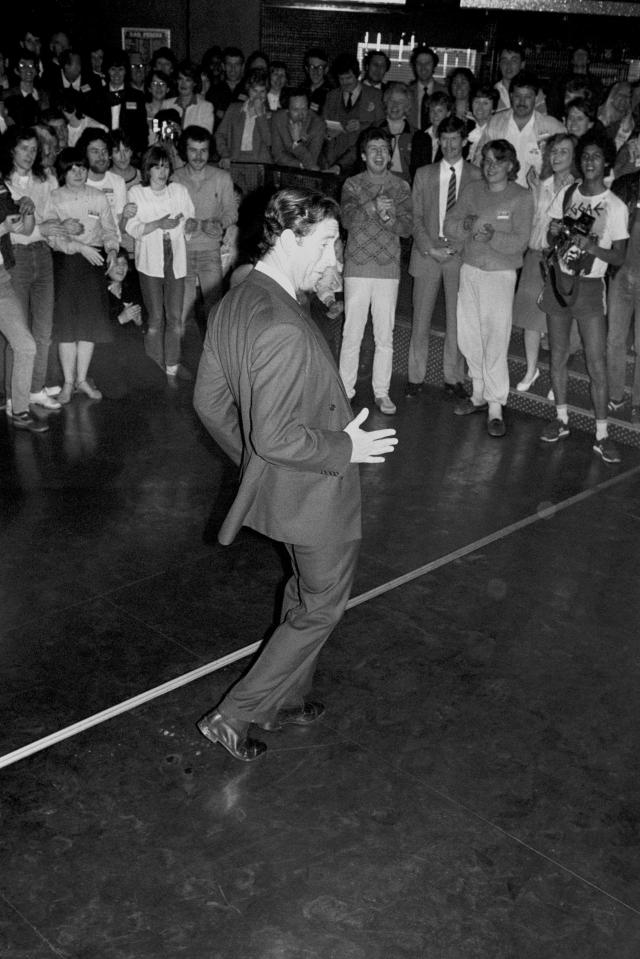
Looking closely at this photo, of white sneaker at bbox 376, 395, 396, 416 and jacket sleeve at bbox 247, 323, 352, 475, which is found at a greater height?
jacket sleeve at bbox 247, 323, 352, 475

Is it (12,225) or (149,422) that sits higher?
(12,225)

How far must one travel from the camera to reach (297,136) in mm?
8539

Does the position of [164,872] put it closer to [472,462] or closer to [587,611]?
[587,611]

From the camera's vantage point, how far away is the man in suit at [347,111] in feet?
28.3

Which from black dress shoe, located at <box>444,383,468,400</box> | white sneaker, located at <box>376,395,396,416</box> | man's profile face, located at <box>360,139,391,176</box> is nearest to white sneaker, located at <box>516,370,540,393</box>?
black dress shoe, located at <box>444,383,468,400</box>

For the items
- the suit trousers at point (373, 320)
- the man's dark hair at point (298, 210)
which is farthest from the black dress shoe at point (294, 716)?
the suit trousers at point (373, 320)

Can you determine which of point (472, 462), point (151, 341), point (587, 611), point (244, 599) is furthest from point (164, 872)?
point (151, 341)

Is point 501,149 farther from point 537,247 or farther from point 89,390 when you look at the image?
point 89,390

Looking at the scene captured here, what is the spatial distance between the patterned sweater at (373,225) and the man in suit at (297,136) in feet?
7.30

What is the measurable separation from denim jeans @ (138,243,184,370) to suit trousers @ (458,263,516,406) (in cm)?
198

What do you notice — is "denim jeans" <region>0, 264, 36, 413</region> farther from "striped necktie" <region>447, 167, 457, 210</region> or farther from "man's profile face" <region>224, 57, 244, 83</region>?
"man's profile face" <region>224, 57, 244, 83</region>

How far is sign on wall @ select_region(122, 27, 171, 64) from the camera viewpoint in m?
13.3

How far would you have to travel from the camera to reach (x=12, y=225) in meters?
5.90

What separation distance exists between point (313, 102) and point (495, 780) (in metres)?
8.00
